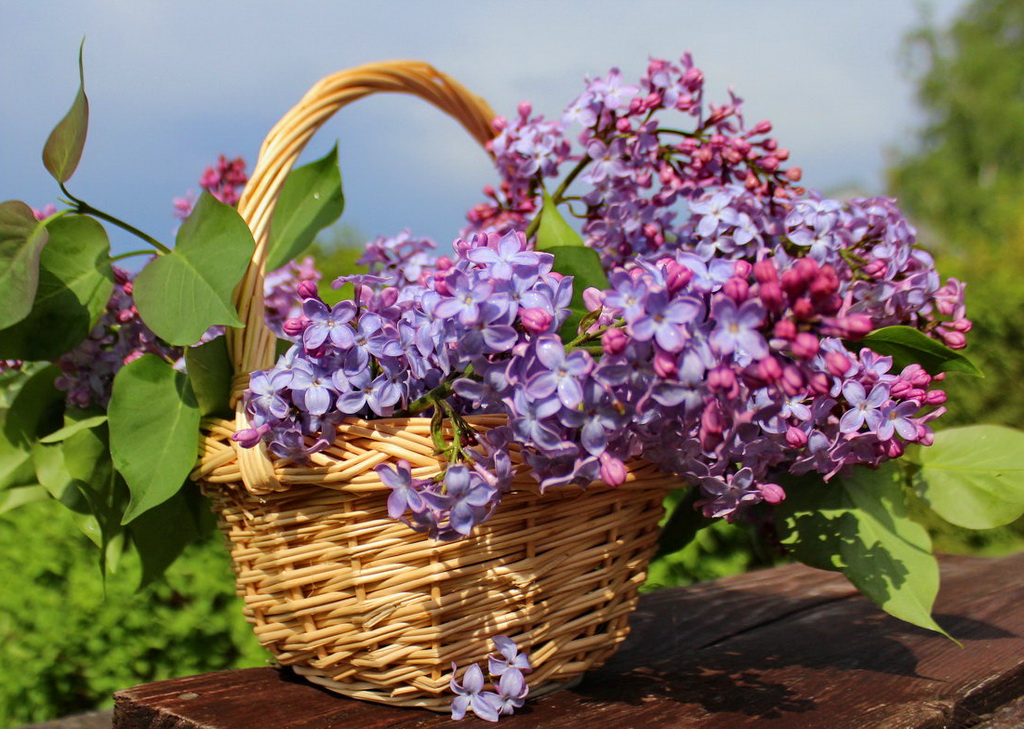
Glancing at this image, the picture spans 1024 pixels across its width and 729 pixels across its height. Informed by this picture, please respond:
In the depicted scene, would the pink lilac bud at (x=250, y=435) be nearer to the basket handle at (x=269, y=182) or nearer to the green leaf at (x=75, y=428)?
the basket handle at (x=269, y=182)

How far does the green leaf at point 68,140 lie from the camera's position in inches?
38.0

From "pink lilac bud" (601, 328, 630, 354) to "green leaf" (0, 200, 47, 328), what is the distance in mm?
550

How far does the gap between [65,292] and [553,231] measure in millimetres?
527

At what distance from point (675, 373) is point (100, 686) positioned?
179 cm

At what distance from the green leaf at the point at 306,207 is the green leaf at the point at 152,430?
0.21 meters

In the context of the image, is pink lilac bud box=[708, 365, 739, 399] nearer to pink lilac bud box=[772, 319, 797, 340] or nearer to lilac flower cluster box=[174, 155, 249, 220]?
pink lilac bud box=[772, 319, 797, 340]

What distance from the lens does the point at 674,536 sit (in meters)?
1.19

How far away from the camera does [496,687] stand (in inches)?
36.4

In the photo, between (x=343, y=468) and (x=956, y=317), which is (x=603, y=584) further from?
(x=956, y=317)

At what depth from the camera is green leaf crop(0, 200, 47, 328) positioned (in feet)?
2.88

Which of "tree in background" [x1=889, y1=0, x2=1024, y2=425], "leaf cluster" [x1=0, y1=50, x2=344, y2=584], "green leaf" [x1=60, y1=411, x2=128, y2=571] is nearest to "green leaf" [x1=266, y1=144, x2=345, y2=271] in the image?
"leaf cluster" [x1=0, y1=50, x2=344, y2=584]

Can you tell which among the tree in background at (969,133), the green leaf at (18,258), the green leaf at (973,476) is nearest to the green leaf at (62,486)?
the green leaf at (18,258)

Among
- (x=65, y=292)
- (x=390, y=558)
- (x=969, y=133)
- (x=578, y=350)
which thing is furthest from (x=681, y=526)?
(x=969, y=133)

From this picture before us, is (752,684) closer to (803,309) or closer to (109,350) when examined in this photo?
(803,309)
